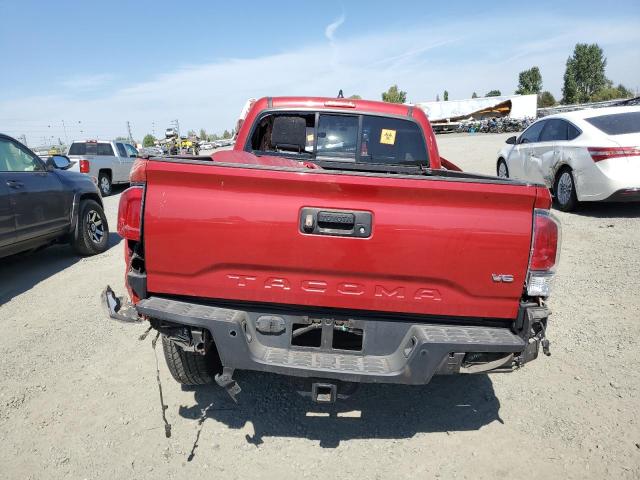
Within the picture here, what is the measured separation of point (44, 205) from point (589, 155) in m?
7.72

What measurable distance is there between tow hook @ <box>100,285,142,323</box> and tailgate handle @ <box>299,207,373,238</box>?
3.52ft

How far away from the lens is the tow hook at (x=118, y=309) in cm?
242

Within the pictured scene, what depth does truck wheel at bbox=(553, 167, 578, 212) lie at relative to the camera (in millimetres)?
7340

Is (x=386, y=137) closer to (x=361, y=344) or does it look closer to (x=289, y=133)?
(x=289, y=133)

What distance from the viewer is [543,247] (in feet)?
7.18

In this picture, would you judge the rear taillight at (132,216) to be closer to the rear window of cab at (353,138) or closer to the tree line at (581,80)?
the rear window of cab at (353,138)

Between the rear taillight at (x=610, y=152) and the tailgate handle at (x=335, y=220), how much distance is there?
6.05m

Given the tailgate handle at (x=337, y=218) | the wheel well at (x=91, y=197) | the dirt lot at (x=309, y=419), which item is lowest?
the dirt lot at (x=309, y=419)

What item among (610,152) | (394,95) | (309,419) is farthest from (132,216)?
(394,95)

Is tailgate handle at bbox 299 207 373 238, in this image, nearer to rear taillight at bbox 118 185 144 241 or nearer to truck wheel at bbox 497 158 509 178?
rear taillight at bbox 118 185 144 241

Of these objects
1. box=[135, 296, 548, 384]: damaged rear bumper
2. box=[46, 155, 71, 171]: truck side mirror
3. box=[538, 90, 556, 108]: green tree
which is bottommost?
box=[135, 296, 548, 384]: damaged rear bumper

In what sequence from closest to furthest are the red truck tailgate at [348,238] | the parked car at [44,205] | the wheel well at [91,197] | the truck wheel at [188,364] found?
1. the red truck tailgate at [348,238]
2. the truck wheel at [188,364]
3. the parked car at [44,205]
4. the wheel well at [91,197]

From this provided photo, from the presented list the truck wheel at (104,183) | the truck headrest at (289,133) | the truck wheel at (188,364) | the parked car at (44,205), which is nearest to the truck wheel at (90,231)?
the parked car at (44,205)

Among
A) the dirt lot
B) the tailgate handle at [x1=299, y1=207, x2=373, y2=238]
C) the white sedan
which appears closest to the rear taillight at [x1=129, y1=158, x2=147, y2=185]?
the tailgate handle at [x1=299, y1=207, x2=373, y2=238]
